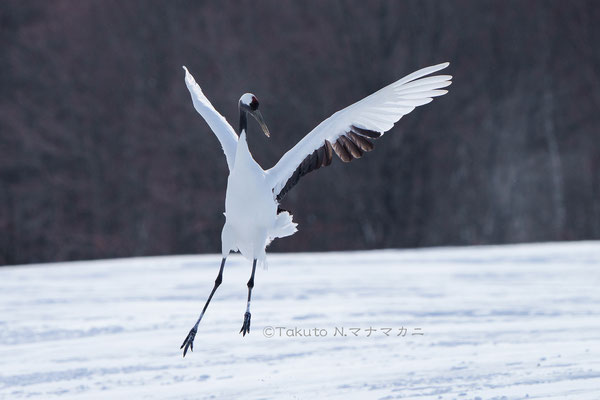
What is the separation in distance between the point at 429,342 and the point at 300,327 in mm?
1079

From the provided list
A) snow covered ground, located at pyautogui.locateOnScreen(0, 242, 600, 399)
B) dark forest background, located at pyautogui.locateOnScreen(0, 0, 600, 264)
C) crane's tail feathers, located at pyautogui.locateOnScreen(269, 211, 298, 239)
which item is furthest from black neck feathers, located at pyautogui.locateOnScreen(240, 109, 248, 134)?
dark forest background, located at pyautogui.locateOnScreen(0, 0, 600, 264)

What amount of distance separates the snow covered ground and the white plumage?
2.68ft

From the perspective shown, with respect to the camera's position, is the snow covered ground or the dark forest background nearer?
the snow covered ground

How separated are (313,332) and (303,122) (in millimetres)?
14482

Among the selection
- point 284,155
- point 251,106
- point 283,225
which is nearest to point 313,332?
point 283,225

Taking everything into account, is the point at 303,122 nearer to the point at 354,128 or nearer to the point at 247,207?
the point at 354,128

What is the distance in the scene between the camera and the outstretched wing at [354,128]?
4777 mm

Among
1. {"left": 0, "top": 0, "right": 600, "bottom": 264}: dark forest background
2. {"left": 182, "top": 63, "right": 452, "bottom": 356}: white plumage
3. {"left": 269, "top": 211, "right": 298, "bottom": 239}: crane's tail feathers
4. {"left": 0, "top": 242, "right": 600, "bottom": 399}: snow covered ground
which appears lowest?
{"left": 0, "top": 242, "right": 600, "bottom": 399}: snow covered ground

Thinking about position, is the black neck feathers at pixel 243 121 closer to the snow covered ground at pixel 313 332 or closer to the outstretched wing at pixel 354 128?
the outstretched wing at pixel 354 128

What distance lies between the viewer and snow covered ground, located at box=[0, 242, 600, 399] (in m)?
5.20

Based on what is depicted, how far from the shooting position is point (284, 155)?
4.75 meters

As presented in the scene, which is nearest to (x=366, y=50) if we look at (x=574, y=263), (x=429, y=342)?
(x=574, y=263)

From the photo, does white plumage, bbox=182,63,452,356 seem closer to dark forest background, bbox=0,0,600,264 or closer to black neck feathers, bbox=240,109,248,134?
black neck feathers, bbox=240,109,248,134

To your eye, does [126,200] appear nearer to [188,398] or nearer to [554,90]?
[554,90]
